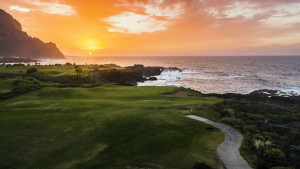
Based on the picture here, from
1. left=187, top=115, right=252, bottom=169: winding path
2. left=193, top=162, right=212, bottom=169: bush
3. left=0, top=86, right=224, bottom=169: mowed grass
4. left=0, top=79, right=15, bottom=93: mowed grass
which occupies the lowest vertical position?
left=187, top=115, right=252, bottom=169: winding path

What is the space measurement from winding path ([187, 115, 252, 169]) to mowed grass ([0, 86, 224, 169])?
82 cm

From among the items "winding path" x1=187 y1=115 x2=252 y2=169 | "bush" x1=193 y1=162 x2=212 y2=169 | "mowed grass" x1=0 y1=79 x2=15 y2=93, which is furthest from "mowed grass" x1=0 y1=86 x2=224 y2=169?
"mowed grass" x1=0 y1=79 x2=15 y2=93

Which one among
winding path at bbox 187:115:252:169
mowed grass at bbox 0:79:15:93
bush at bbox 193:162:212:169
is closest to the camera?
bush at bbox 193:162:212:169

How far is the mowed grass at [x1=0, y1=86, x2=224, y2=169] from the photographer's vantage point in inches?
615

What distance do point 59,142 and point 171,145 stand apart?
10673 mm

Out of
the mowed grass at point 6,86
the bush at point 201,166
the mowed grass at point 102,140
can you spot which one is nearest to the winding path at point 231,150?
the mowed grass at point 102,140

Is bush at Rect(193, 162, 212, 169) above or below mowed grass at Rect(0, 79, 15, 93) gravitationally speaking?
below

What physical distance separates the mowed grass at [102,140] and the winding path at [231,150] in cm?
82

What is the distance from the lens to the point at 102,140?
19469mm

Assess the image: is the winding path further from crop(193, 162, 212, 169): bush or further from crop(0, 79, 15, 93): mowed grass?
crop(0, 79, 15, 93): mowed grass

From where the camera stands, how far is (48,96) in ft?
145

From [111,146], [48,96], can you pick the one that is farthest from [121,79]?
[111,146]

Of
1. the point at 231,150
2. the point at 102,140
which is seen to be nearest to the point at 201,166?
the point at 231,150

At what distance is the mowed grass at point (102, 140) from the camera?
51.2 ft
